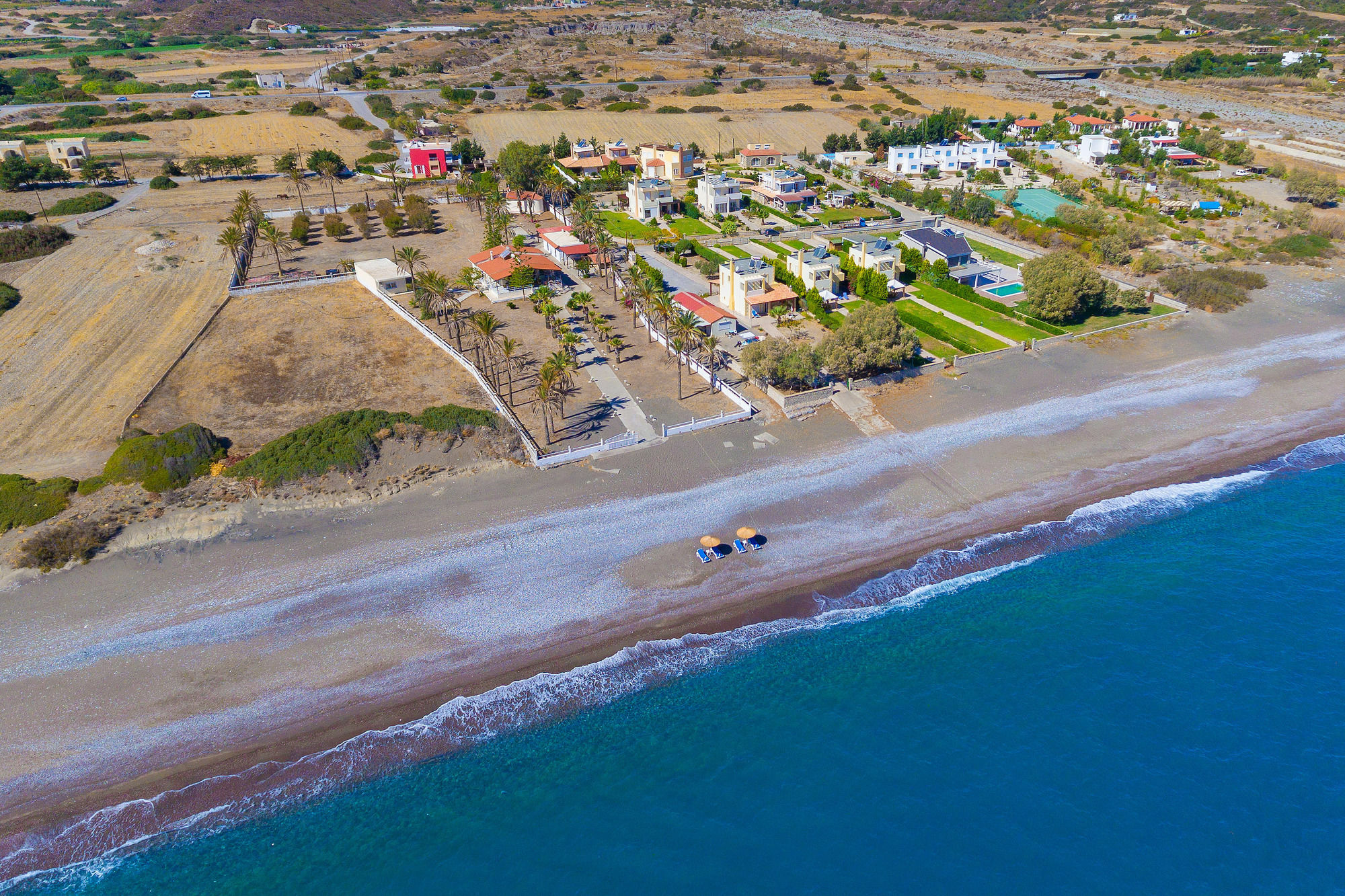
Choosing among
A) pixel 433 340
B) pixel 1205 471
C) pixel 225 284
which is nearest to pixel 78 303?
pixel 225 284

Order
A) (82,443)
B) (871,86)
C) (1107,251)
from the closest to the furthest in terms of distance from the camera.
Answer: (82,443), (1107,251), (871,86)

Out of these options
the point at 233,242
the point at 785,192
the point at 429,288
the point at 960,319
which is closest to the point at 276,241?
the point at 233,242

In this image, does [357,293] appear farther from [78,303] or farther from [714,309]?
[714,309]

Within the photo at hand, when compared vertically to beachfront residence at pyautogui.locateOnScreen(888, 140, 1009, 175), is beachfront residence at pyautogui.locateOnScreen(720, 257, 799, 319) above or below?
below

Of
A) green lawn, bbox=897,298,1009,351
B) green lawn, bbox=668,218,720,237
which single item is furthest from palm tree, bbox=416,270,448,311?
green lawn, bbox=897,298,1009,351

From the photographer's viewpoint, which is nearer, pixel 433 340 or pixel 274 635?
pixel 274 635

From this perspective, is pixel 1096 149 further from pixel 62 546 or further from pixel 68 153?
pixel 68 153

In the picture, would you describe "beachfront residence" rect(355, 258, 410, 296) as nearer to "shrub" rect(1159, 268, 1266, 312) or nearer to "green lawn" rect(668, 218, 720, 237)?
"green lawn" rect(668, 218, 720, 237)
